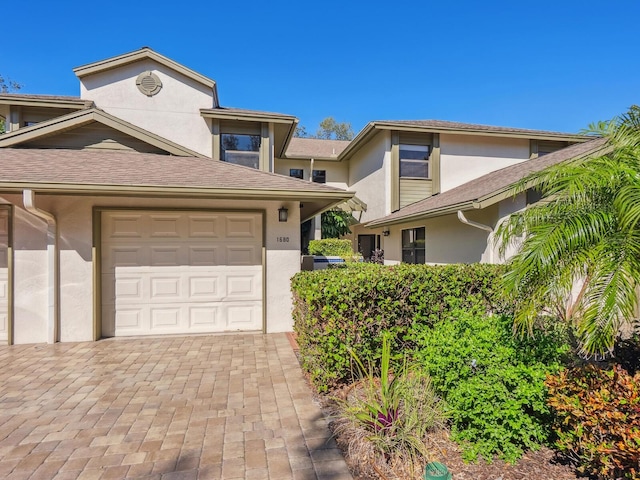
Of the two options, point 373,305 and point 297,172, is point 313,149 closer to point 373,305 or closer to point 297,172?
point 297,172

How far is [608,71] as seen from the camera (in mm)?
11578

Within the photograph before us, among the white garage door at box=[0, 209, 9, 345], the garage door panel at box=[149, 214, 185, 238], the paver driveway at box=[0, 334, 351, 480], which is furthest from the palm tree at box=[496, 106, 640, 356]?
the white garage door at box=[0, 209, 9, 345]

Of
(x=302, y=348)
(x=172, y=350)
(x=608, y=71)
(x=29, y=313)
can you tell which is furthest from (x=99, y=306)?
(x=608, y=71)

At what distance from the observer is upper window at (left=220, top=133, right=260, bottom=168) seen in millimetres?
11398

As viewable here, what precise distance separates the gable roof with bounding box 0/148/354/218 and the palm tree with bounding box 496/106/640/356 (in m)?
3.71

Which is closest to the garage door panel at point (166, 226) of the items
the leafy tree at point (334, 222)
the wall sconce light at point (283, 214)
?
the wall sconce light at point (283, 214)

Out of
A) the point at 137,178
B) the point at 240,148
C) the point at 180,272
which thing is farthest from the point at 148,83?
the point at 180,272

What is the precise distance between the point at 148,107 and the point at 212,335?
870cm

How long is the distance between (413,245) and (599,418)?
9.56m

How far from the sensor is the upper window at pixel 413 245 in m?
11.2

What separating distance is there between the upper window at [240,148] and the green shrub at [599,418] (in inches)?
412

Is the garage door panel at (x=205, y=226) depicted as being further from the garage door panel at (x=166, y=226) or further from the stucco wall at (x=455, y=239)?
the stucco wall at (x=455, y=239)

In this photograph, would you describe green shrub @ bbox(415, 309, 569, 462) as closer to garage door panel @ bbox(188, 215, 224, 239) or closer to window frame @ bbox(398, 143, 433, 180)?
garage door panel @ bbox(188, 215, 224, 239)

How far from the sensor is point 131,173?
6.01 metres
